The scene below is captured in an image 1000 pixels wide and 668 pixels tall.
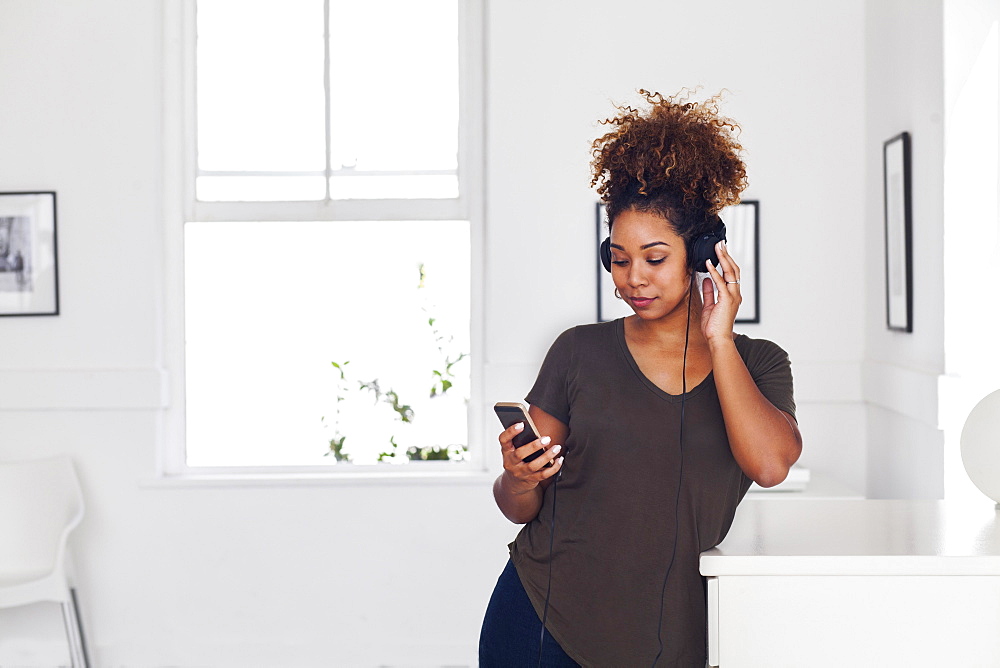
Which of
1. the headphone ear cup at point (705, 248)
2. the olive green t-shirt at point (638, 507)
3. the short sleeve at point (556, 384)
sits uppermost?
the headphone ear cup at point (705, 248)

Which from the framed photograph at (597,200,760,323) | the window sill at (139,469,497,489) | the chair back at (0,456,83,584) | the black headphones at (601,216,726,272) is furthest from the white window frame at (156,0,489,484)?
the black headphones at (601,216,726,272)

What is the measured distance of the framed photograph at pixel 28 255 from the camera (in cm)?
330

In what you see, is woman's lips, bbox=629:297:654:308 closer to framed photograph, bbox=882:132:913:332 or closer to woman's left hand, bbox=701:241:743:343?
woman's left hand, bbox=701:241:743:343

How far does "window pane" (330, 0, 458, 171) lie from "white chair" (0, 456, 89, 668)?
1.47 m

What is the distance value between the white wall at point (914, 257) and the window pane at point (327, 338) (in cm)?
143

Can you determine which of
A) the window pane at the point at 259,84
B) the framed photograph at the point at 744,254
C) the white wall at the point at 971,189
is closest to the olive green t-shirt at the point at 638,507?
→ the white wall at the point at 971,189

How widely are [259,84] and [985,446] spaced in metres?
2.70

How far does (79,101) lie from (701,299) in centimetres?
273

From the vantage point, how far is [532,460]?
1.36 m

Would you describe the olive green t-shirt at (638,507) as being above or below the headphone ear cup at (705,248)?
below

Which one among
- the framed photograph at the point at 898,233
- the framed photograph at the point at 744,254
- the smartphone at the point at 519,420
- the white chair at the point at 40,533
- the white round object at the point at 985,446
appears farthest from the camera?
the framed photograph at the point at 744,254

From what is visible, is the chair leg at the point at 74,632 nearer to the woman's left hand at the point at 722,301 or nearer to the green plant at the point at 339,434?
the green plant at the point at 339,434

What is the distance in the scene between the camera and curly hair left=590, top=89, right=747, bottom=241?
1367mm

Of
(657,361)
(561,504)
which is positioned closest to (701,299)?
(657,361)
